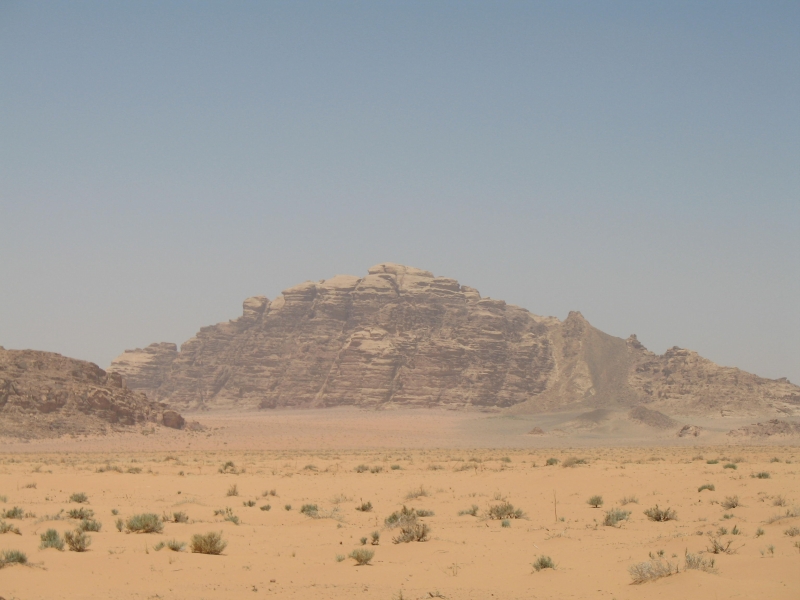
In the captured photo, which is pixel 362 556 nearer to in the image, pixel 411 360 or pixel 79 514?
pixel 79 514

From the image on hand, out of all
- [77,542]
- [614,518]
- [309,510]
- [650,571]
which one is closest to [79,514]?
[77,542]

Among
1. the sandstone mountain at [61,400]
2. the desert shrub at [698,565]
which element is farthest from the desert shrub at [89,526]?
the sandstone mountain at [61,400]

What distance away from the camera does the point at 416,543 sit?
15711mm

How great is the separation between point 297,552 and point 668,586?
7.06 meters

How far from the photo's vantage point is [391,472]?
107 feet

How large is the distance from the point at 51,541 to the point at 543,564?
8.63 metres

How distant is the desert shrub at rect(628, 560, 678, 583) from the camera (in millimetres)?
11617

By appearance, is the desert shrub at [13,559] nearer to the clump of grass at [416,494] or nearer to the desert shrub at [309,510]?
the desert shrub at [309,510]

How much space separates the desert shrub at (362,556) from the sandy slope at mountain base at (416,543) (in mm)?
245

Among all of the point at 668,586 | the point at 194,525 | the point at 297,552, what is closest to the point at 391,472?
the point at 194,525

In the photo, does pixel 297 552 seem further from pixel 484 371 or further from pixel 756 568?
pixel 484 371

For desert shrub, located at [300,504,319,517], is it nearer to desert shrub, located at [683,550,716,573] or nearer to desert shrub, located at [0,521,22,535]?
desert shrub, located at [0,521,22,535]

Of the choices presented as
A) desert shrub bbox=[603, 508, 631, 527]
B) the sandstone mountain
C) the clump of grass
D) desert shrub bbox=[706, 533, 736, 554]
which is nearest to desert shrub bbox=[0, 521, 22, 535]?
the clump of grass

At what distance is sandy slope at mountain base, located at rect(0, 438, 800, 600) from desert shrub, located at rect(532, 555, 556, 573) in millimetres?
152
